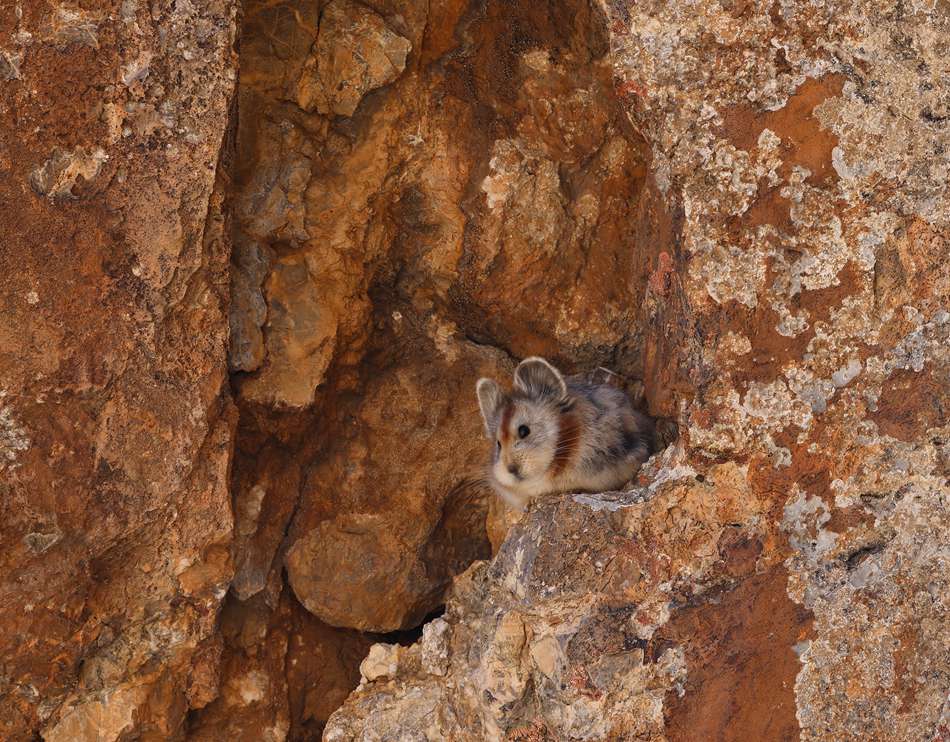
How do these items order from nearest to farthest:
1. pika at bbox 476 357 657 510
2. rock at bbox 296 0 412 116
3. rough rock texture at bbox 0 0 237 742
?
1. rough rock texture at bbox 0 0 237 742
2. pika at bbox 476 357 657 510
3. rock at bbox 296 0 412 116

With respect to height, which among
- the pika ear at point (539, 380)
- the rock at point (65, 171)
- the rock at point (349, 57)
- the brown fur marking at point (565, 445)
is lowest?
the brown fur marking at point (565, 445)

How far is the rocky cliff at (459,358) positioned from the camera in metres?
3.71

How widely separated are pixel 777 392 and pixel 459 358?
82.8 inches

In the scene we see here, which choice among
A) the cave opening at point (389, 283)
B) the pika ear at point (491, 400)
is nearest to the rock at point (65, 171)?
the cave opening at point (389, 283)

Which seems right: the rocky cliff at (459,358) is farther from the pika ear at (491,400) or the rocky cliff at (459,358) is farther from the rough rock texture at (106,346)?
the pika ear at (491,400)

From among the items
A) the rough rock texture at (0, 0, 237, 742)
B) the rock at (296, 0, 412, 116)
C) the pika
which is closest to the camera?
the rough rock texture at (0, 0, 237, 742)

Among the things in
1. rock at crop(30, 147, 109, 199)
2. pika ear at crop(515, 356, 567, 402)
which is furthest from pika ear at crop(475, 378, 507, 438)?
rock at crop(30, 147, 109, 199)

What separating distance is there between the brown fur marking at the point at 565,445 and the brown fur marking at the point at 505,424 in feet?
0.78

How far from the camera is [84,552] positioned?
4.41m

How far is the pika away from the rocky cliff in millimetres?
368

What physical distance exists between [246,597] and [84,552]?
0.97 metres

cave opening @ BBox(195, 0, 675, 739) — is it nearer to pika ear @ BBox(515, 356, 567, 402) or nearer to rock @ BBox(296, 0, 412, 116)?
rock @ BBox(296, 0, 412, 116)

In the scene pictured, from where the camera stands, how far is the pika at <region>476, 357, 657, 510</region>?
461 cm

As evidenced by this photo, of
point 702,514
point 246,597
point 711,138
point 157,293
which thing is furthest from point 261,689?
point 711,138
